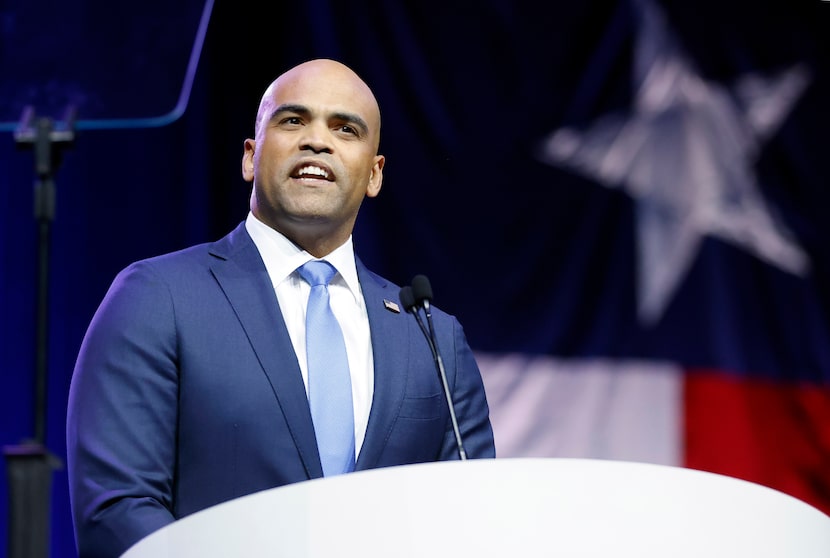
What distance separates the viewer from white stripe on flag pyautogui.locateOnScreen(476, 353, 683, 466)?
2.87 metres

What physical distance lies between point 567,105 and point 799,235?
691 millimetres

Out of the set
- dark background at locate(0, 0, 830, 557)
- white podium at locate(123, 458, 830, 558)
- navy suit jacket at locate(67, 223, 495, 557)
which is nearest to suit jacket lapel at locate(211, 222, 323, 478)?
navy suit jacket at locate(67, 223, 495, 557)

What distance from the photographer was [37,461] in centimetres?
95

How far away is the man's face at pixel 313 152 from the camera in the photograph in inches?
70.1

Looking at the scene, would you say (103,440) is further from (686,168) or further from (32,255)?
(686,168)

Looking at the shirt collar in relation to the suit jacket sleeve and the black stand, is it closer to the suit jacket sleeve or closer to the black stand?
the suit jacket sleeve

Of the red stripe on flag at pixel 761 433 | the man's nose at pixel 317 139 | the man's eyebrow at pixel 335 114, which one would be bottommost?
the red stripe on flag at pixel 761 433

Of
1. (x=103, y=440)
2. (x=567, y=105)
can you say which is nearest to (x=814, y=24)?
(x=567, y=105)

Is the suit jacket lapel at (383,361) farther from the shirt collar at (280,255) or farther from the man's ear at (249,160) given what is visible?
the man's ear at (249,160)

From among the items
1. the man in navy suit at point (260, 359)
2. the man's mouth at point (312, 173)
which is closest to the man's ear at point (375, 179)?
the man in navy suit at point (260, 359)

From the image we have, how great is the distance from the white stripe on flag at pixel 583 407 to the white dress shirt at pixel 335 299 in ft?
3.53

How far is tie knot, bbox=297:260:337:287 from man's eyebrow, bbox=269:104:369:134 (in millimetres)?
232

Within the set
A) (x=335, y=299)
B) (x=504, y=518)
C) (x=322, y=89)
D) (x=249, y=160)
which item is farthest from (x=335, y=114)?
(x=504, y=518)

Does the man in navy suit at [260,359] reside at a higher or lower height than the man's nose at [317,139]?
lower
